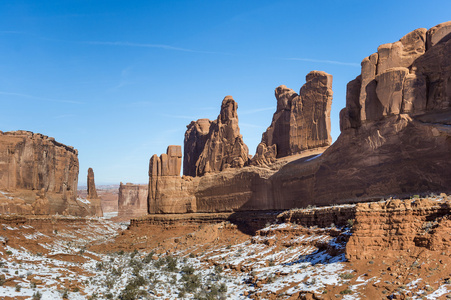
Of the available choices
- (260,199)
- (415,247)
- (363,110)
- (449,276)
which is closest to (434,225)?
(415,247)

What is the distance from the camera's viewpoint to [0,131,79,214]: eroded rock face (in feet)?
195

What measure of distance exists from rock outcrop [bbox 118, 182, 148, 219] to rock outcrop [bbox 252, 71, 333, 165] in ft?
246

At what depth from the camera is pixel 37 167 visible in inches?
2564

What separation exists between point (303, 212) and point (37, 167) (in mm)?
48202

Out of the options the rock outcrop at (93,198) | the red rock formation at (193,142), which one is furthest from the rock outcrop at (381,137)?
the rock outcrop at (93,198)

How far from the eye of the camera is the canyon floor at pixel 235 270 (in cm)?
1524

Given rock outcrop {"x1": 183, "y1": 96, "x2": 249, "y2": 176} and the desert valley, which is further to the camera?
rock outcrop {"x1": 183, "y1": 96, "x2": 249, "y2": 176}

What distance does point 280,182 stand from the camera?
1501 inches

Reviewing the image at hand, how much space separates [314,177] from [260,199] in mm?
8305

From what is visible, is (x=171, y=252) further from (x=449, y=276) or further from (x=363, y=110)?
(x=449, y=276)

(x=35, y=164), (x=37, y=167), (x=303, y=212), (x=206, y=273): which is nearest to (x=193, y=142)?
(x=35, y=164)

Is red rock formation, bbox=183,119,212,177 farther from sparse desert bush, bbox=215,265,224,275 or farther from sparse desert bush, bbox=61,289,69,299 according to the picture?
sparse desert bush, bbox=61,289,69,299

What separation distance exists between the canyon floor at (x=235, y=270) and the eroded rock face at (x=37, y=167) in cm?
2482

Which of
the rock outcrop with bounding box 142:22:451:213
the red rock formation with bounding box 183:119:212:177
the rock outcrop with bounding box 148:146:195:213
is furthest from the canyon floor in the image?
the red rock formation with bounding box 183:119:212:177
